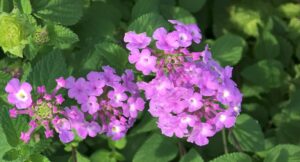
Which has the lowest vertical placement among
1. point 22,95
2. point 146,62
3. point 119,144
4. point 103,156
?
point 103,156

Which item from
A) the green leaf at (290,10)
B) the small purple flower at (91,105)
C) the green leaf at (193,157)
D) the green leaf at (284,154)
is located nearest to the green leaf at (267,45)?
the green leaf at (290,10)

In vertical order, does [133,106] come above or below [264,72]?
above

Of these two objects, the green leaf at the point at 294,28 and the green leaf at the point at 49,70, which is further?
the green leaf at the point at 294,28

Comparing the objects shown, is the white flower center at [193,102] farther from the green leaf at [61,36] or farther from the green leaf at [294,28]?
the green leaf at [294,28]

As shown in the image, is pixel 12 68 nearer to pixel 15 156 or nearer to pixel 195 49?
pixel 15 156

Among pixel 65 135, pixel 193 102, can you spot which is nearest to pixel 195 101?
pixel 193 102

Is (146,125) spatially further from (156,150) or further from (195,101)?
(195,101)

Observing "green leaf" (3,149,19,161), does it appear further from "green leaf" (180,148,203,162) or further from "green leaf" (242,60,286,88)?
"green leaf" (242,60,286,88)
